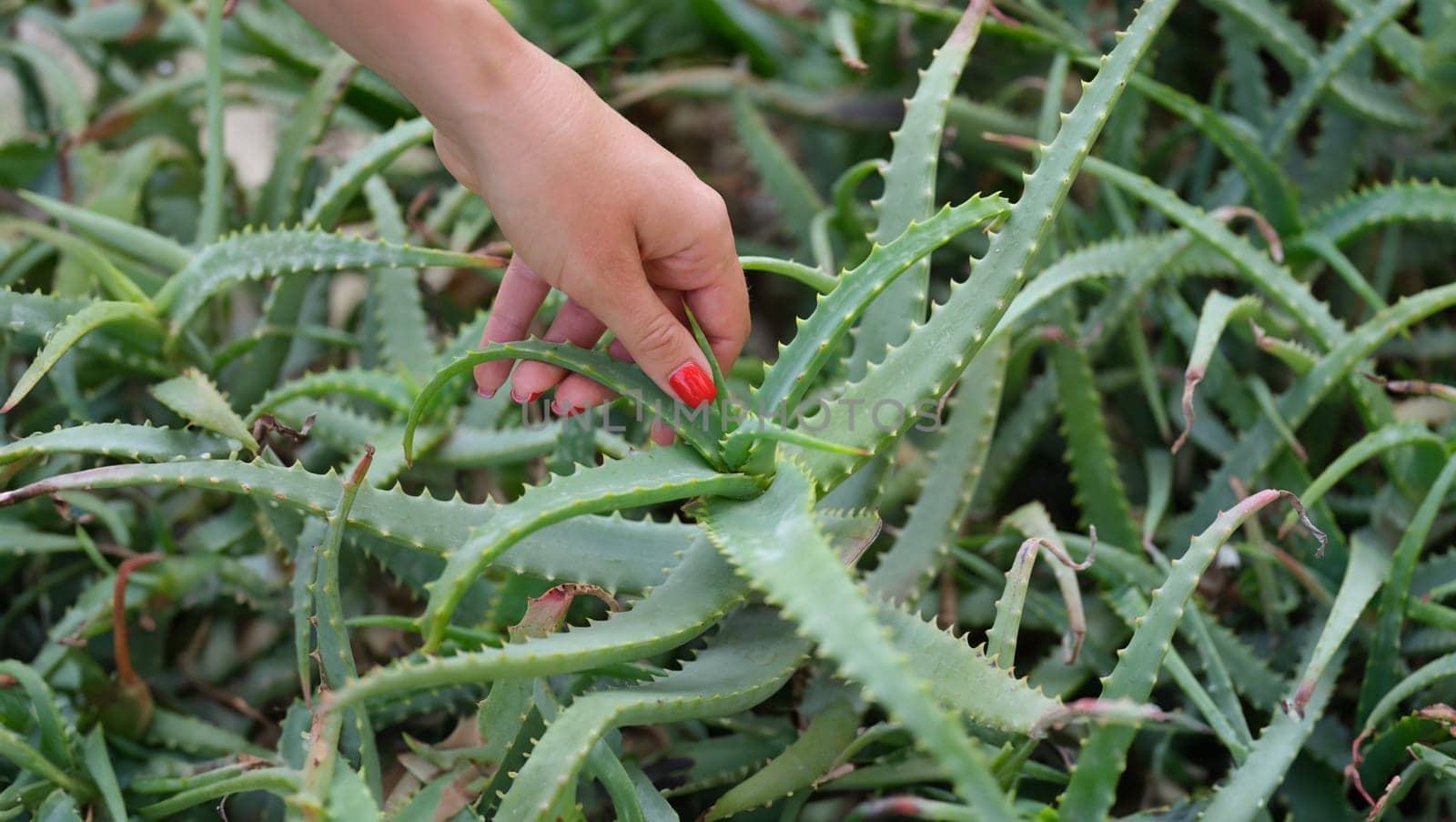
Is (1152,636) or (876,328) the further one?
(876,328)

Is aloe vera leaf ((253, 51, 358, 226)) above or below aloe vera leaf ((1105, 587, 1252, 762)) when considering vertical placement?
above

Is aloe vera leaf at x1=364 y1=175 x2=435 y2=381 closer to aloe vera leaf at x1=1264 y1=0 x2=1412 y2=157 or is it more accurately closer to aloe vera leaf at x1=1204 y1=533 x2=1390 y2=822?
aloe vera leaf at x1=1204 y1=533 x2=1390 y2=822

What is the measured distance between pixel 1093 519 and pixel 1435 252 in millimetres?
499

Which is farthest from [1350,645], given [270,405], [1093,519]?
[270,405]

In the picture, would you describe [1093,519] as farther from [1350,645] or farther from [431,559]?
[431,559]

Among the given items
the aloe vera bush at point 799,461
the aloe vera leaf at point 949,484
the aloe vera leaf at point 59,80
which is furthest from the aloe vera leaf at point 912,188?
the aloe vera leaf at point 59,80

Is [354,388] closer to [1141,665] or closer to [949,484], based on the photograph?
[949,484]

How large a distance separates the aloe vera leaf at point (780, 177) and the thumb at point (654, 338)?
488mm

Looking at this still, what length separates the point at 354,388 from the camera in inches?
34.1

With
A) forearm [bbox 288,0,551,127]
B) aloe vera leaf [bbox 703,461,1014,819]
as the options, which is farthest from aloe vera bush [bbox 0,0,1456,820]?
forearm [bbox 288,0,551,127]

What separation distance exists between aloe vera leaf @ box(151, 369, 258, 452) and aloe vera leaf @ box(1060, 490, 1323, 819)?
54 centimetres

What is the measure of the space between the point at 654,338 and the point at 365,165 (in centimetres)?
42

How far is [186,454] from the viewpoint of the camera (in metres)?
0.74

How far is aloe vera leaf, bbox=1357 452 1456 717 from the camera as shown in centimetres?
77
